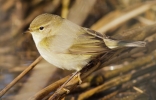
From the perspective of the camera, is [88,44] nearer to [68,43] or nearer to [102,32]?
[68,43]

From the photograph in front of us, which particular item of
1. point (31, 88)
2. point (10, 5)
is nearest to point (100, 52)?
point (31, 88)

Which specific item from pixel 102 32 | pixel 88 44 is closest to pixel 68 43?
pixel 88 44

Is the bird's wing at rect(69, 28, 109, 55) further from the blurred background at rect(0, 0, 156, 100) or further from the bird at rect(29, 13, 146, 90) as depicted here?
the blurred background at rect(0, 0, 156, 100)

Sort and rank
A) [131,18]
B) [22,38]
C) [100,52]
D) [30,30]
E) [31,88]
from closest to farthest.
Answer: [100,52]
[30,30]
[31,88]
[131,18]
[22,38]

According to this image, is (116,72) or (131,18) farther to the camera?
(131,18)

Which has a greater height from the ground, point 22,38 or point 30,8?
point 30,8

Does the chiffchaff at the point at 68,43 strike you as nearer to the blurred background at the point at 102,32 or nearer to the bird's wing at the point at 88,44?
the bird's wing at the point at 88,44

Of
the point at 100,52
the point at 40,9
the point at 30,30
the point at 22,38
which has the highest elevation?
the point at 40,9

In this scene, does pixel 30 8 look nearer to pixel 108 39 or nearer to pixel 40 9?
pixel 40 9
